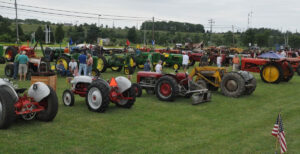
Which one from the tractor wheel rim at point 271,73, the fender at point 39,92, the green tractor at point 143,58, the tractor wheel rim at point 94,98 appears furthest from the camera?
the green tractor at point 143,58

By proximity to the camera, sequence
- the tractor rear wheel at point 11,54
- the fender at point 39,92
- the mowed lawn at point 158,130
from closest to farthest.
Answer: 1. the mowed lawn at point 158,130
2. the fender at point 39,92
3. the tractor rear wheel at point 11,54

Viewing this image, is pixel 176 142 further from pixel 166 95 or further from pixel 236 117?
pixel 166 95

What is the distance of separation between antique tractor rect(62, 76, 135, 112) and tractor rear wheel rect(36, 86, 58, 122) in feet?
4.61

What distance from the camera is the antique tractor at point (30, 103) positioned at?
19.6 ft

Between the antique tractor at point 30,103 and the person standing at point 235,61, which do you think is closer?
the antique tractor at point 30,103

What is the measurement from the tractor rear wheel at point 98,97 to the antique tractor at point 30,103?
1.41m

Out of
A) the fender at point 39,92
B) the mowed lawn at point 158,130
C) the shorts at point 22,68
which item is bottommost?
the mowed lawn at point 158,130

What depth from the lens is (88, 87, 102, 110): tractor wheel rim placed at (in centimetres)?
801

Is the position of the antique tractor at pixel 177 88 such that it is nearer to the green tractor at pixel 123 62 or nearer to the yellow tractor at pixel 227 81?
the yellow tractor at pixel 227 81

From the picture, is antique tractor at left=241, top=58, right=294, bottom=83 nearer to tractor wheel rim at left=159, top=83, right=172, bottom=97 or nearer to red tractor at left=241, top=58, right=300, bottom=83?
red tractor at left=241, top=58, right=300, bottom=83

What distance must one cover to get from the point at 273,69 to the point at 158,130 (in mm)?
10428

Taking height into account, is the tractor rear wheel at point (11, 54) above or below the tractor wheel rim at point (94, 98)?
above


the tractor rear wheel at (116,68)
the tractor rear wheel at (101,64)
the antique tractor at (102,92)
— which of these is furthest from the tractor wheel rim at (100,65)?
the antique tractor at (102,92)

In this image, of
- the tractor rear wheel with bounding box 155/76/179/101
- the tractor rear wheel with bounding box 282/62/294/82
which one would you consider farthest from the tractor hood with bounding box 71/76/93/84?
the tractor rear wheel with bounding box 282/62/294/82
